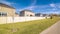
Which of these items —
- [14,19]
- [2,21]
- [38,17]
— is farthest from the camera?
[38,17]

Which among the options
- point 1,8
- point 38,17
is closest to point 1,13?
point 1,8

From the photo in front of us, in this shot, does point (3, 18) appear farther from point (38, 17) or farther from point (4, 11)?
point (38, 17)

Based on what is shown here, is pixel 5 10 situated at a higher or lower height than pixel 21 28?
higher

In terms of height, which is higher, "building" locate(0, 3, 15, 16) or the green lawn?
"building" locate(0, 3, 15, 16)

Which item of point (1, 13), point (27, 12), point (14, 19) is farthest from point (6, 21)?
point (27, 12)

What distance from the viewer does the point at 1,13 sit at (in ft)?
57.8

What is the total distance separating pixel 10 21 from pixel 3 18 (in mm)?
1248

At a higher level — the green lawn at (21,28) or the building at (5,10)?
the building at (5,10)

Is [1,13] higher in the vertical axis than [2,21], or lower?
higher

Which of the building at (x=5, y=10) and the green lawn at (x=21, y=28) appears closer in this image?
the green lawn at (x=21, y=28)

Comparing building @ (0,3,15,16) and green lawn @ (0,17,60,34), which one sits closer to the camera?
green lawn @ (0,17,60,34)

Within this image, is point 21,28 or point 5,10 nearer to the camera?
point 21,28

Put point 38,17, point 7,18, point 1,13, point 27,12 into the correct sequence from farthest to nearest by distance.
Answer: point 27,12 < point 38,17 < point 1,13 < point 7,18

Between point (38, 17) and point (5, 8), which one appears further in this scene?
point (38, 17)
